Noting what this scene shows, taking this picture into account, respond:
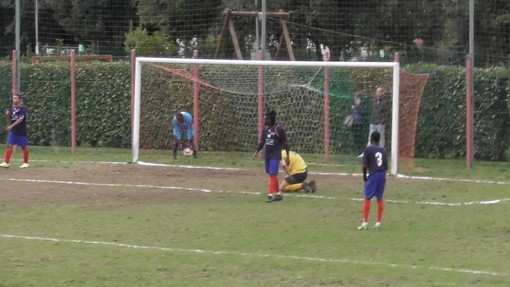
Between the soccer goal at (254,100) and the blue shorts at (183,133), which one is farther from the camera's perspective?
the blue shorts at (183,133)

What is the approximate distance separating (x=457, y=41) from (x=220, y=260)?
81.6 feet

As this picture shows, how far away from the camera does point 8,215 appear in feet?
50.2

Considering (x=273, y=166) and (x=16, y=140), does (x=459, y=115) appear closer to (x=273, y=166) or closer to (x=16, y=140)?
(x=273, y=166)

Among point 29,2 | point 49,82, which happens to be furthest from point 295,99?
point 29,2

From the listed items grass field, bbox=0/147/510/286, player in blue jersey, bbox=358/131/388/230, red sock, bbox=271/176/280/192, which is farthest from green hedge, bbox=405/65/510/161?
player in blue jersey, bbox=358/131/388/230

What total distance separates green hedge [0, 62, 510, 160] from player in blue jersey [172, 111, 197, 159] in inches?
24.4

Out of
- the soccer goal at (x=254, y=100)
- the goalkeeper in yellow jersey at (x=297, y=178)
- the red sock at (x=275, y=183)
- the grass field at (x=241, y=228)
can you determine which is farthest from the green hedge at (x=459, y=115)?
the red sock at (x=275, y=183)

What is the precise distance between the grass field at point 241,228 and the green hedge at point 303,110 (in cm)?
142

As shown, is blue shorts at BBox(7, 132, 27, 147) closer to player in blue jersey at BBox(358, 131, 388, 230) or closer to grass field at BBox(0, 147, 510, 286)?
grass field at BBox(0, 147, 510, 286)

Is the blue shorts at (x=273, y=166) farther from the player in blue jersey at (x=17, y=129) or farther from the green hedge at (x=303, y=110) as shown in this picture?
the player in blue jersey at (x=17, y=129)

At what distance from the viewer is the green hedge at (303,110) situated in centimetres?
2341

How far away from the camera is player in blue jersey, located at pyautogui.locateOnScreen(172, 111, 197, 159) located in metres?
23.7

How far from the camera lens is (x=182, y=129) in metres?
24.0

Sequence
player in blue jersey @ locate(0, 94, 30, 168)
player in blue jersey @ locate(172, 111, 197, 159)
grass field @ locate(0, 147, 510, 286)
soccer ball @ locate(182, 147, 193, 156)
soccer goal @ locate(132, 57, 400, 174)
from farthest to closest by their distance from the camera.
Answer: soccer ball @ locate(182, 147, 193, 156) < player in blue jersey @ locate(172, 111, 197, 159) < soccer goal @ locate(132, 57, 400, 174) < player in blue jersey @ locate(0, 94, 30, 168) < grass field @ locate(0, 147, 510, 286)
